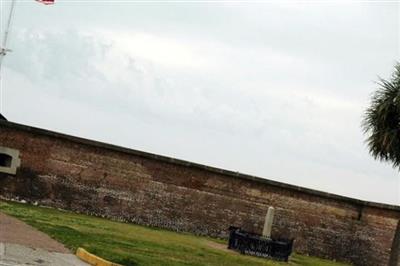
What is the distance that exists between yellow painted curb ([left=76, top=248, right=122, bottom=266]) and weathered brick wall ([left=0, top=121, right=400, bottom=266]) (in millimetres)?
8187

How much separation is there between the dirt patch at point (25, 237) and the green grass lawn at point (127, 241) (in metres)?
0.31

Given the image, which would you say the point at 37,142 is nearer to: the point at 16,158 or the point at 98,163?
the point at 16,158

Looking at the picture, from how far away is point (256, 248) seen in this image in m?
18.5

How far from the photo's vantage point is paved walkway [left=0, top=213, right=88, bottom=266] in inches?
429

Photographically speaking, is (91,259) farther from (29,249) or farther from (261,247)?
Result: (261,247)

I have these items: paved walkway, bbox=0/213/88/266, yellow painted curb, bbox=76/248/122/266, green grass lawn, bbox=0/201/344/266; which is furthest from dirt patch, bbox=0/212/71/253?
yellow painted curb, bbox=76/248/122/266

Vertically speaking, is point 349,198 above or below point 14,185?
above

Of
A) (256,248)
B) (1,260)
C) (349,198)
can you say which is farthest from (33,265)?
(349,198)

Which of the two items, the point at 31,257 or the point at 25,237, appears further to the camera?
the point at 25,237

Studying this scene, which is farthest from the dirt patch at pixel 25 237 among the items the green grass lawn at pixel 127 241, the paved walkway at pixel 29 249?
the green grass lawn at pixel 127 241

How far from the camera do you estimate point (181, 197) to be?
21.7 metres

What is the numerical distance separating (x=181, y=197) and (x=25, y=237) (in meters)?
9.09

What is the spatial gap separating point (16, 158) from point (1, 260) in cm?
989

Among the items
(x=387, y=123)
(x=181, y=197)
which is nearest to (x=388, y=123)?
(x=387, y=123)
